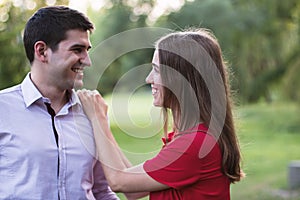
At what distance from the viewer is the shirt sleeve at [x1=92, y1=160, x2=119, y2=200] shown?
2.53 metres

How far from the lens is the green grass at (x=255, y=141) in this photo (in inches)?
197

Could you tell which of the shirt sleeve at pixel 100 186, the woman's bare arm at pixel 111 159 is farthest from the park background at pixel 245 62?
the woman's bare arm at pixel 111 159

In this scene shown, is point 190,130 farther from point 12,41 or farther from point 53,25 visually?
point 12,41

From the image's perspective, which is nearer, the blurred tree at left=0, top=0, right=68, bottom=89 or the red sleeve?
the red sleeve

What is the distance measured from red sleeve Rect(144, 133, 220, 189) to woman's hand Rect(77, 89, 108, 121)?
1.26 ft

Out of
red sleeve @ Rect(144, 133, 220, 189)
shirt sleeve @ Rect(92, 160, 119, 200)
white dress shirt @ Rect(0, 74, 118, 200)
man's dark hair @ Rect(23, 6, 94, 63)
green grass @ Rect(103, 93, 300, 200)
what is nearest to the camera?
red sleeve @ Rect(144, 133, 220, 189)

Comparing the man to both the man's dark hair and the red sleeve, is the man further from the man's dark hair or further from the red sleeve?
the red sleeve

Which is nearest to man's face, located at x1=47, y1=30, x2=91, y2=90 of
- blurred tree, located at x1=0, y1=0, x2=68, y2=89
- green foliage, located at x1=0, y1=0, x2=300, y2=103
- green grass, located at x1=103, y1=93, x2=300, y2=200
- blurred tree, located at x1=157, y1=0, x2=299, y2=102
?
green grass, located at x1=103, y1=93, x2=300, y2=200

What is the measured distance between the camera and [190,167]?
2164 millimetres

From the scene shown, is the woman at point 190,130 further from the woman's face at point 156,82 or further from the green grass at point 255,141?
the green grass at point 255,141

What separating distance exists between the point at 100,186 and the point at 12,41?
488 centimetres

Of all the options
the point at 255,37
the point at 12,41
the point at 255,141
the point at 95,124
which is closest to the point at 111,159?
the point at 95,124

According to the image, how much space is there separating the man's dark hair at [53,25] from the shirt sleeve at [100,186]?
1.86ft

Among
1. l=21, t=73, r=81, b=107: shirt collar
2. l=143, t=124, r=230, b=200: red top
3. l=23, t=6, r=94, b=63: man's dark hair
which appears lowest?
l=143, t=124, r=230, b=200: red top
